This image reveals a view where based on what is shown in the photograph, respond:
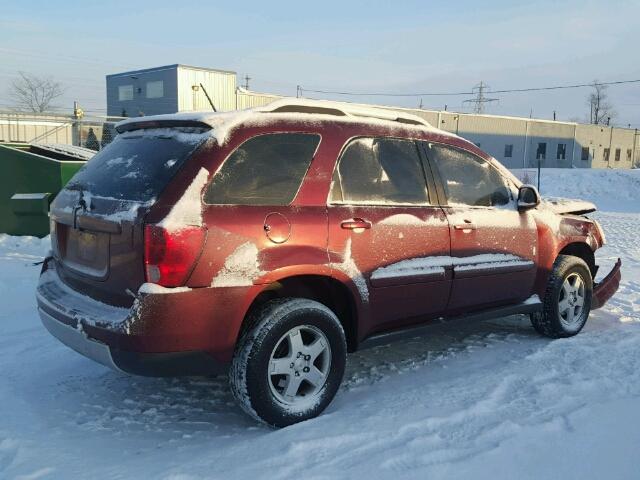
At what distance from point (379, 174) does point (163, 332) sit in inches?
67.8

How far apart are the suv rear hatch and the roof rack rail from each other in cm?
54

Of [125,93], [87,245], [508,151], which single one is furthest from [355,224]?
[508,151]

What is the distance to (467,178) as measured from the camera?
445cm

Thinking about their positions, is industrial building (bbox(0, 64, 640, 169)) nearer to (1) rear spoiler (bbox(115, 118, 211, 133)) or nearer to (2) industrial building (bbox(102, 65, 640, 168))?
(2) industrial building (bbox(102, 65, 640, 168))

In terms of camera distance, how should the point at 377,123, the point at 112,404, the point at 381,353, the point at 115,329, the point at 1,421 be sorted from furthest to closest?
the point at 381,353, the point at 377,123, the point at 112,404, the point at 1,421, the point at 115,329

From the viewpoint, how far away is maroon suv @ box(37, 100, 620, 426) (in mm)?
2996

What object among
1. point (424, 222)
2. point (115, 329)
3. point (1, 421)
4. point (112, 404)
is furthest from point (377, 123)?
point (1, 421)

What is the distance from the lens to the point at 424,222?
3.99 m

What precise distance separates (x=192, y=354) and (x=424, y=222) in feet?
5.90

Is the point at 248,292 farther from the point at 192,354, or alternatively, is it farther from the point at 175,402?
the point at 175,402

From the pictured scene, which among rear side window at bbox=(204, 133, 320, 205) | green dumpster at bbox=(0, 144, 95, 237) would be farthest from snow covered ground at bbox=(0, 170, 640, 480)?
green dumpster at bbox=(0, 144, 95, 237)

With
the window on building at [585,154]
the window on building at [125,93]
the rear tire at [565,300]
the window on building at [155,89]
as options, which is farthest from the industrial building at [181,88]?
the window on building at [585,154]

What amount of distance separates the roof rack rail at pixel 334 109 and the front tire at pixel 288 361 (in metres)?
1.16

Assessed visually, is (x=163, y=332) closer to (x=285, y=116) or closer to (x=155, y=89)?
(x=285, y=116)
